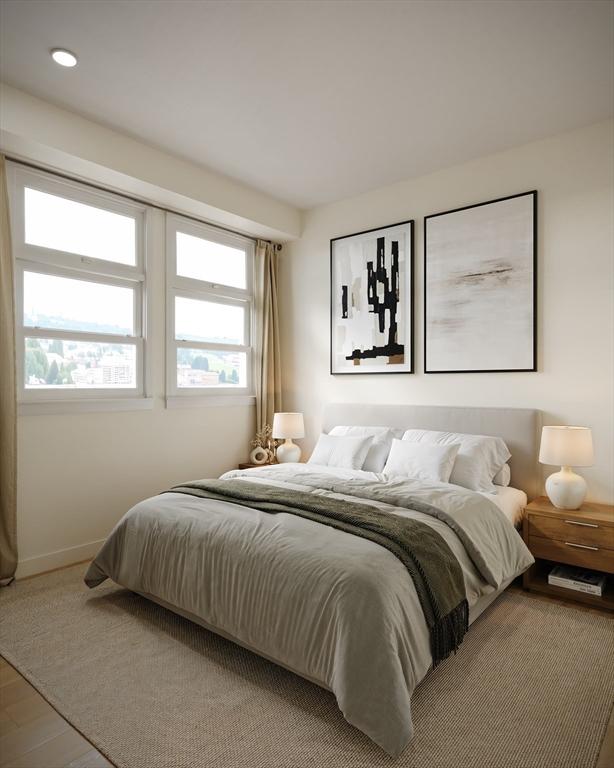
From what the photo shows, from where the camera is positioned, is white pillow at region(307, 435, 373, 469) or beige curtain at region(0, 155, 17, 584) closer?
beige curtain at region(0, 155, 17, 584)

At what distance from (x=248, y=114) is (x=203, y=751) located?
3.39 meters

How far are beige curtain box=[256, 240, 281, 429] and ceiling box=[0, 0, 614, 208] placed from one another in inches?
50.7

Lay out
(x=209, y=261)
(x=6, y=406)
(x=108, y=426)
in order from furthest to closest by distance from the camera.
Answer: (x=209, y=261) → (x=108, y=426) → (x=6, y=406)

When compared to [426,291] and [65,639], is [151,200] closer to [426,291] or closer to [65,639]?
[426,291]

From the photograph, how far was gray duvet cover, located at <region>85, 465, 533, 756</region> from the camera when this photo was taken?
1.81 m

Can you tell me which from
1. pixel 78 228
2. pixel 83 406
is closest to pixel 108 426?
pixel 83 406

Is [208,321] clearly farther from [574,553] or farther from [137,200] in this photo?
[574,553]

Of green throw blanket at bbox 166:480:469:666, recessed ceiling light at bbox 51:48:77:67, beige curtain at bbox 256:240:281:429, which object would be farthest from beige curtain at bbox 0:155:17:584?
beige curtain at bbox 256:240:281:429

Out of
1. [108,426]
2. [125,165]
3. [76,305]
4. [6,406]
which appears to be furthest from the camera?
[108,426]

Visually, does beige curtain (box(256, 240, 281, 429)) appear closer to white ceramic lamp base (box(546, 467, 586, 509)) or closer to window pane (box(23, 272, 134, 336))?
window pane (box(23, 272, 134, 336))

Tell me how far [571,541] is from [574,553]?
0.07 m

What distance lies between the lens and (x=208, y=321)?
183 inches

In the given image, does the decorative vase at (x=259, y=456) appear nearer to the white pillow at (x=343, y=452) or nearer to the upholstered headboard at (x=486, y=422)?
the white pillow at (x=343, y=452)

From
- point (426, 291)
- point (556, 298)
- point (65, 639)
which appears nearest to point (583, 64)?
point (556, 298)
